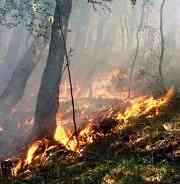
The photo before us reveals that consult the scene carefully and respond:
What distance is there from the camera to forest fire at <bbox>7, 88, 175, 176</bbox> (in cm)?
1171

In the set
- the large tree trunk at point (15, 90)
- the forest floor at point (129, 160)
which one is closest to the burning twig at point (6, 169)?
the forest floor at point (129, 160)

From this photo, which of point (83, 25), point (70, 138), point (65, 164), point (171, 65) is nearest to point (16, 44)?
point (171, 65)

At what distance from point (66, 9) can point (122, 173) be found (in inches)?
349

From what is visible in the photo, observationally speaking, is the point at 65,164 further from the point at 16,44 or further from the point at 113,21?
the point at 113,21

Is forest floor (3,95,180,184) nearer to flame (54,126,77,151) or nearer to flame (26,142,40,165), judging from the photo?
flame (54,126,77,151)

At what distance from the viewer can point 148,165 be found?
857cm

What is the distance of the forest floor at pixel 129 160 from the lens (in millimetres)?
8219

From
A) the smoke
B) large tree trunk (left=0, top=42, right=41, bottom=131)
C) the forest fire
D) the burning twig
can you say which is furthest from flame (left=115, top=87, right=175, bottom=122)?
large tree trunk (left=0, top=42, right=41, bottom=131)

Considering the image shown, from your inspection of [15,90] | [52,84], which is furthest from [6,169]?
[15,90]

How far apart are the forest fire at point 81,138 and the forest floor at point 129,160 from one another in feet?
1.97

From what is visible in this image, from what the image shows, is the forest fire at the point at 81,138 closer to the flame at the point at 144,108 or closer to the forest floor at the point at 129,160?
the flame at the point at 144,108

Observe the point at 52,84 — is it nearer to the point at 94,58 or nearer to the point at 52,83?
the point at 52,83

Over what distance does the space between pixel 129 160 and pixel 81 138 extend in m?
3.47

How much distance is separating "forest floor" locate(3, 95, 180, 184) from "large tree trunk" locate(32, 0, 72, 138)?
3.74 meters
